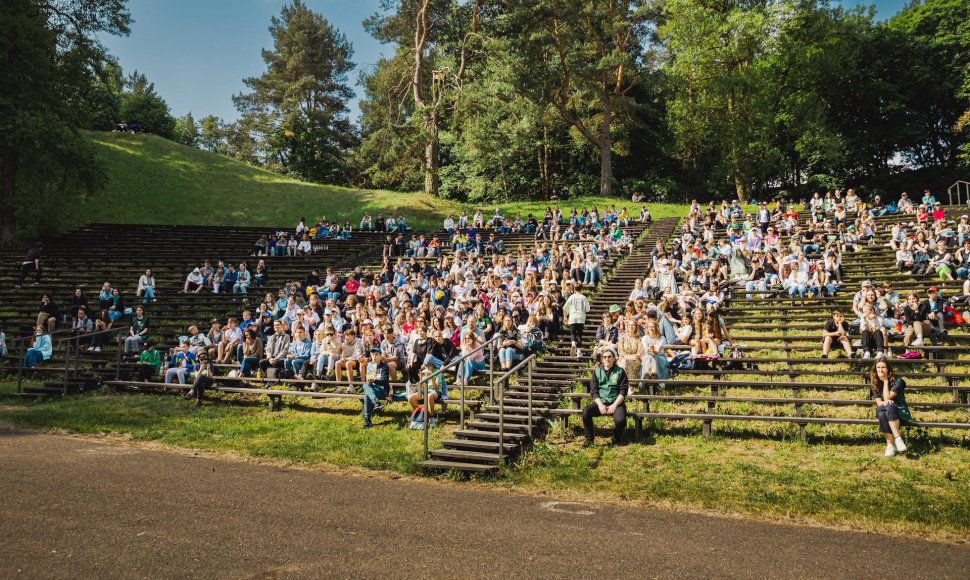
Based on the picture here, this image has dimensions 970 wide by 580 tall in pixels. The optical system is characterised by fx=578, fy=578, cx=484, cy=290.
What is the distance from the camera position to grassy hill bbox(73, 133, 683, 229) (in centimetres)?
3594

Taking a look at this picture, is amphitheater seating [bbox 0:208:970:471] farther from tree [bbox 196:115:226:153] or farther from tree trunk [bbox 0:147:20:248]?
tree [bbox 196:115:226:153]

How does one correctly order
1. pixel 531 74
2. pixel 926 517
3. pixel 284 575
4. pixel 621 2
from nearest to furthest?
pixel 284 575, pixel 926 517, pixel 531 74, pixel 621 2

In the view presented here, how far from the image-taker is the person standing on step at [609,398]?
8938mm

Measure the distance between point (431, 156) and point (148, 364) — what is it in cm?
2833

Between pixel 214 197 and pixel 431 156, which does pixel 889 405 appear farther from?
pixel 214 197

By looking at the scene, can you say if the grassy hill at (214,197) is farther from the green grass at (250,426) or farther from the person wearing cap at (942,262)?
the green grass at (250,426)

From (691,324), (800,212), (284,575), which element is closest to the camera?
(284,575)

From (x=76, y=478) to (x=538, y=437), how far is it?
21.5 feet

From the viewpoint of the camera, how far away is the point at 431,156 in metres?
39.8

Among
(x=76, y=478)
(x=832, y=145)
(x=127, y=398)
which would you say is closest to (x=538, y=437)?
(x=76, y=478)

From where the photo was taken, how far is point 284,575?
5.05 m

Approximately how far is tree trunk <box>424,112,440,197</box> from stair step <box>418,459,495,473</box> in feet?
106

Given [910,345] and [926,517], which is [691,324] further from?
[926,517]

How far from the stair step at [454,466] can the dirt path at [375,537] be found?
47 centimetres
